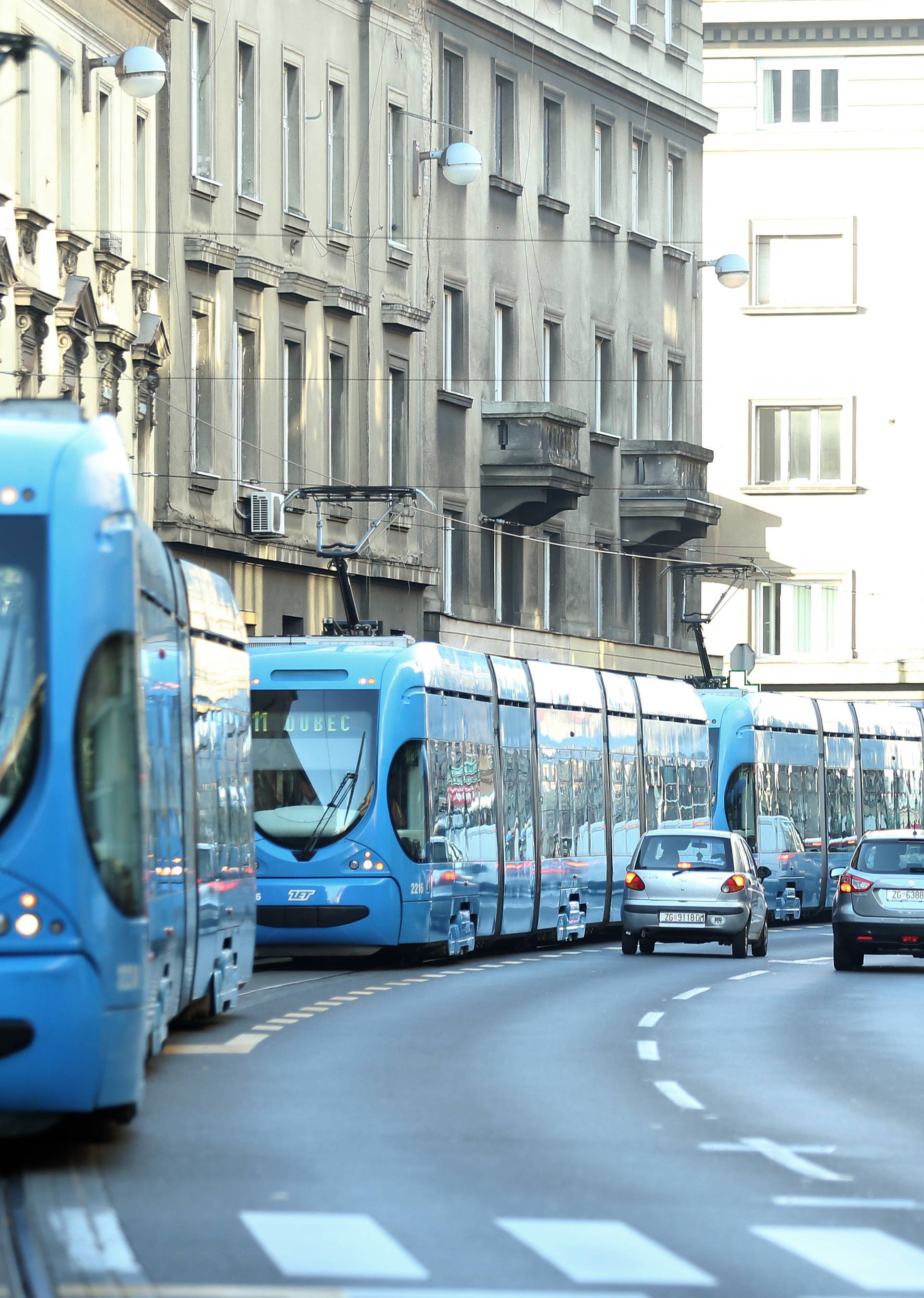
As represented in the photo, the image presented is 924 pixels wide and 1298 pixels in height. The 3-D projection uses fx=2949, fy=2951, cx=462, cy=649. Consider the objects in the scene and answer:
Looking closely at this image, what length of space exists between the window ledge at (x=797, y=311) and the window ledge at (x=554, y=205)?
15.0 meters

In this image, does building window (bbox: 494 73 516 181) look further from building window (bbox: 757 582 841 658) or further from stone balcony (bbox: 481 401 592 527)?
building window (bbox: 757 582 841 658)

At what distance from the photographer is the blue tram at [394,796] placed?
90.8ft

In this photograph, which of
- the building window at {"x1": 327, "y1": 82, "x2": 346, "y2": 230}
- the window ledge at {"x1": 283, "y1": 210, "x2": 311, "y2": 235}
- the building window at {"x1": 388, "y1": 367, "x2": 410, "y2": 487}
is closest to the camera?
the window ledge at {"x1": 283, "y1": 210, "x2": 311, "y2": 235}

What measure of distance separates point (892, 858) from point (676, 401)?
28116 mm

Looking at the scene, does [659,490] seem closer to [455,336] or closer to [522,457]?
[522,457]

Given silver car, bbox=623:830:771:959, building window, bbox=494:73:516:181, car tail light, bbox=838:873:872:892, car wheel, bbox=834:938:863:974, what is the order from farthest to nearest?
1. building window, bbox=494:73:516:181
2. silver car, bbox=623:830:771:959
3. car wheel, bbox=834:938:863:974
4. car tail light, bbox=838:873:872:892

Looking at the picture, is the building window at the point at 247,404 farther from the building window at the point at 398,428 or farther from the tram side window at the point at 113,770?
the tram side window at the point at 113,770

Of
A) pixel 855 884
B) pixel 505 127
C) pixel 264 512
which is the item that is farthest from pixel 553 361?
pixel 855 884

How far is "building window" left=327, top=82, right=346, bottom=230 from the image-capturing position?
43.6 metres

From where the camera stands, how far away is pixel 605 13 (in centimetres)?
5356

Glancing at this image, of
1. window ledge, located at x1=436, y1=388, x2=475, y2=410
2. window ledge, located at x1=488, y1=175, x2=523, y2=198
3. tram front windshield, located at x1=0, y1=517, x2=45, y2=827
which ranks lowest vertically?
tram front windshield, located at x1=0, y1=517, x2=45, y2=827

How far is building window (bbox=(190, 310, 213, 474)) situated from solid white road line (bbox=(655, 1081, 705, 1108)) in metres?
23.7

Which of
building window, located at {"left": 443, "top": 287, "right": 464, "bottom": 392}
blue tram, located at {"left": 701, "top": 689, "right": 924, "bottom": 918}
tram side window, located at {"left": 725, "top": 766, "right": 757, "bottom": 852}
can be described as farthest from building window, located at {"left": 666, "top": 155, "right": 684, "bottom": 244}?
tram side window, located at {"left": 725, "top": 766, "right": 757, "bottom": 852}

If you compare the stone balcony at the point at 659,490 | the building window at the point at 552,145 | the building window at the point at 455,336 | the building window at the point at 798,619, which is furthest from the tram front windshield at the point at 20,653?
the building window at the point at 798,619
